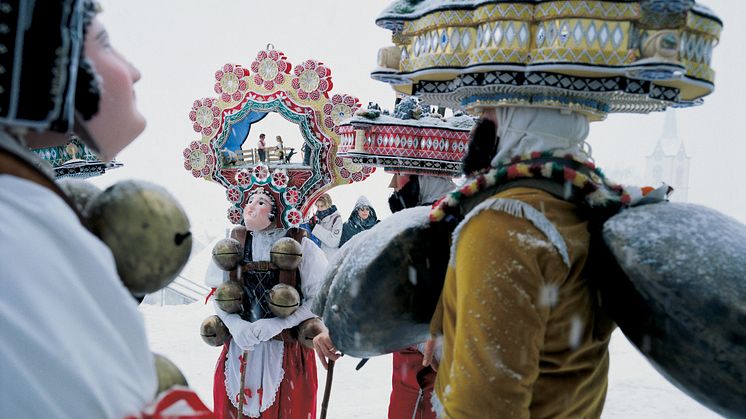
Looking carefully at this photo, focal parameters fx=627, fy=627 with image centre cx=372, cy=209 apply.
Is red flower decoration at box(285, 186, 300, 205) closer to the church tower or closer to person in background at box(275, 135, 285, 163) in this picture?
person in background at box(275, 135, 285, 163)

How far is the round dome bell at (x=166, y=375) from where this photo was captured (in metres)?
0.80

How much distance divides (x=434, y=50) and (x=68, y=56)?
0.90m

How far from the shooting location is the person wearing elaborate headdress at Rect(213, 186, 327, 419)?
10.4 ft

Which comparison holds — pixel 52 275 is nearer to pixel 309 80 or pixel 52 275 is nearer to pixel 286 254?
pixel 286 254

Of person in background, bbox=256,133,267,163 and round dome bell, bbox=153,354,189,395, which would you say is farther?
person in background, bbox=256,133,267,163

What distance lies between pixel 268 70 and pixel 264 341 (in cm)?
149

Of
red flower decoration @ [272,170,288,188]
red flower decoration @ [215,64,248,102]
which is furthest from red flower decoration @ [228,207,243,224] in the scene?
red flower decoration @ [215,64,248,102]

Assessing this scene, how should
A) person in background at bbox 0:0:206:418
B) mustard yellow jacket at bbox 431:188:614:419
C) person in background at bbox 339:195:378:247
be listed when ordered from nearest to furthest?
person in background at bbox 0:0:206:418, mustard yellow jacket at bbox 431:188:614:419, person in background at bbox 339:195:378:247

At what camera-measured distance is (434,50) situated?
146 centimetres

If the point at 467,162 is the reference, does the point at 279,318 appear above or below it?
below

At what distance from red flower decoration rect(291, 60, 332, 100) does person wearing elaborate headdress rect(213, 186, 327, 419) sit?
617 mm

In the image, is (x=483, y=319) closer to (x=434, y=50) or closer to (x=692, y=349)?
(x=692, y=349)

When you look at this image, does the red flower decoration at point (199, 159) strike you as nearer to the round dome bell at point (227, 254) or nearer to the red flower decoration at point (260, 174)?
the red flower decoration at point (260, 174)

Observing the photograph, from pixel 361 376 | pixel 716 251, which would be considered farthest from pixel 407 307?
pixel 361 376
